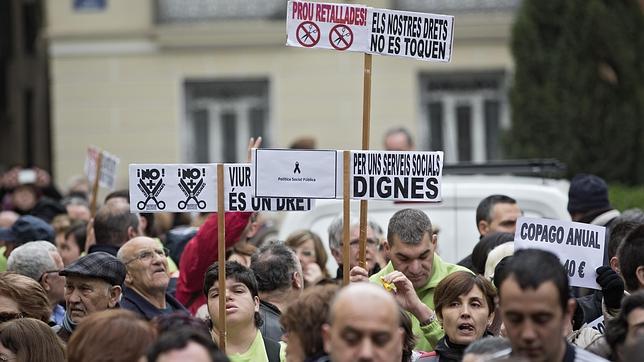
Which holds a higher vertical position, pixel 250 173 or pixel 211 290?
pixel 250 173

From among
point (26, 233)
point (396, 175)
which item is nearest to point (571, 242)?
point (396, 175)

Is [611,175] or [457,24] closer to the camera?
[611,175]

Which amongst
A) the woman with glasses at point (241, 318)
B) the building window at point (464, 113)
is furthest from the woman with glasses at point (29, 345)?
the building window at point (464, 113)

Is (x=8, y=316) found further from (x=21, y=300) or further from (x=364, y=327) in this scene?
(x=364, y=327)

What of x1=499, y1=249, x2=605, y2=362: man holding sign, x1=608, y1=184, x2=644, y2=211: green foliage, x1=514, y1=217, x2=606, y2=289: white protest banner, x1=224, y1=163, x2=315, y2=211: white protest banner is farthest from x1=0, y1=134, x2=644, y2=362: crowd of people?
x1=608, y1=184, x2=644, y2=211: green foliage

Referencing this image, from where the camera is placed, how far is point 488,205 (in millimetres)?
10484

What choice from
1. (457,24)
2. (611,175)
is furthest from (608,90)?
(457,24)

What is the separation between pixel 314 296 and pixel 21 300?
7.84 ft

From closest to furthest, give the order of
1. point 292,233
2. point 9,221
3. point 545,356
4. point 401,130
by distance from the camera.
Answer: point 545,356 < point 292,233 < point 9,221 < point 401,130

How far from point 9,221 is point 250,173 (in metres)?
4.87

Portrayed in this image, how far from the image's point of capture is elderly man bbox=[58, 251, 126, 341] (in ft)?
26.7

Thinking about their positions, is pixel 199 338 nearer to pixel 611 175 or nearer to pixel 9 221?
pixel 9 221

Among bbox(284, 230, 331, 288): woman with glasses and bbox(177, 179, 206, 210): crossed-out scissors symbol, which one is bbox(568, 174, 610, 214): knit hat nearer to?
bbox(284, 230, 331, 288): woman with glasses

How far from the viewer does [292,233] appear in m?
10.9
